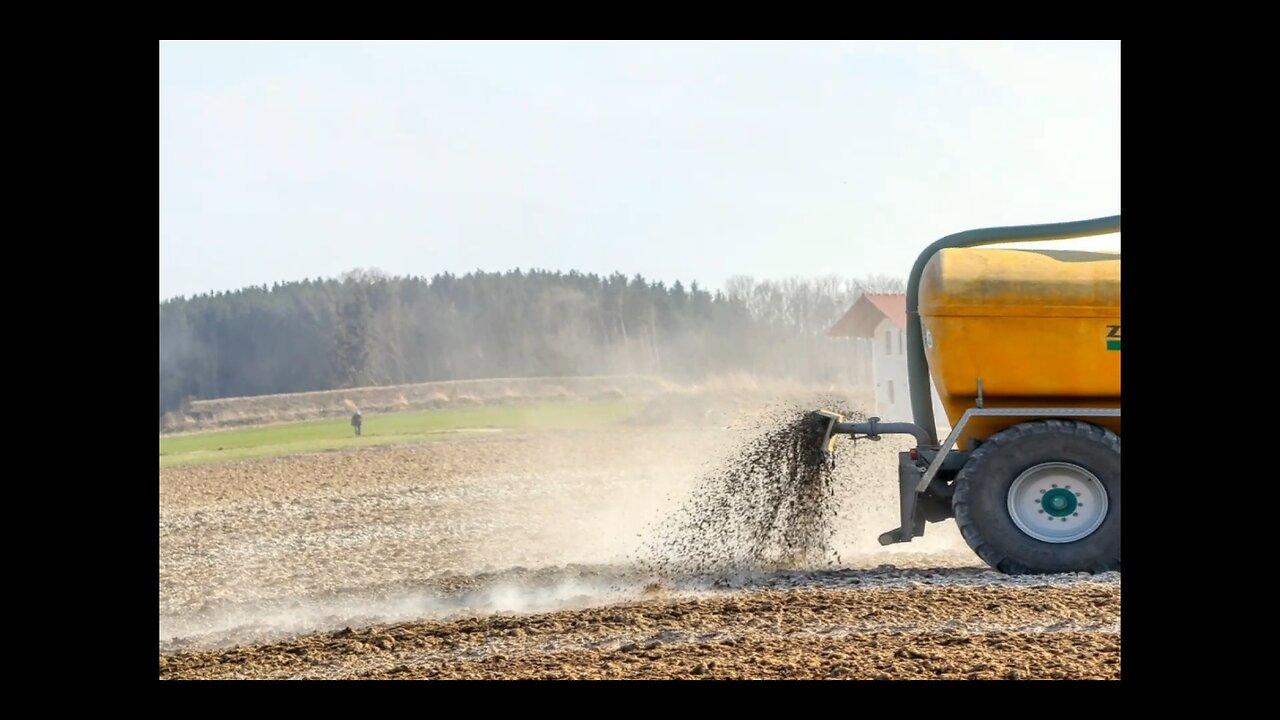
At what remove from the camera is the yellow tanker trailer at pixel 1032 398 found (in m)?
8.95

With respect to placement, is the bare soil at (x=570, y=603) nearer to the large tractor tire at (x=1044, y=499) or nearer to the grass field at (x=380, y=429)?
the large tractor tire at (x=1044, y=499)

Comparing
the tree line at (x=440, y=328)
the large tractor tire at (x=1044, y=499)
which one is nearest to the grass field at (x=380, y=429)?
the tree line at (x=440, y=328)

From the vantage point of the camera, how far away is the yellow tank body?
9.01 metres

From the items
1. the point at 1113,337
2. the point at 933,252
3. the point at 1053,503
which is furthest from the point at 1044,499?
the point at 933,252

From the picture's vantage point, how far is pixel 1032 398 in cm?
927

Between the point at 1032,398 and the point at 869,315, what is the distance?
80.6ft

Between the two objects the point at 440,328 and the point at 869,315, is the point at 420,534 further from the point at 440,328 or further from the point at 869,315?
the point at 440,328

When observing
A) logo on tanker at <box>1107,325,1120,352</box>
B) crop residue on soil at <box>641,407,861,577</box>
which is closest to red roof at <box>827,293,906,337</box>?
crop residue on soil at <box>641,407,861,577</box>

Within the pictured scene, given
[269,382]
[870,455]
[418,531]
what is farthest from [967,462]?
[269,382]

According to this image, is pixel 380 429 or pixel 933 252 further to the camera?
pixel 380 429

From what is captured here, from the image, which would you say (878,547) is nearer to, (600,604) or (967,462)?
(967,462)

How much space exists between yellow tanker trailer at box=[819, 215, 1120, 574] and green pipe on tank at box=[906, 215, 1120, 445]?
0.02 metres

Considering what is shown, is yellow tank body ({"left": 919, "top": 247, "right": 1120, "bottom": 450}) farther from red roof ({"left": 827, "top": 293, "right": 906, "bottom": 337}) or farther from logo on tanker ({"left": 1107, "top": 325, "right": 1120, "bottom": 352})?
red roof ({"left": 827, "top": 293, "right": 906, "bottom": 337})

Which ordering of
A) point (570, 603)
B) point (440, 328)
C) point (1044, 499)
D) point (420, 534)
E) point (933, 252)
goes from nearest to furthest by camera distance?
1. point (570, 603)
2. point (1044, 499)
3. point (933, 252)
4. point (420, 534)
5. point (440, 328)
